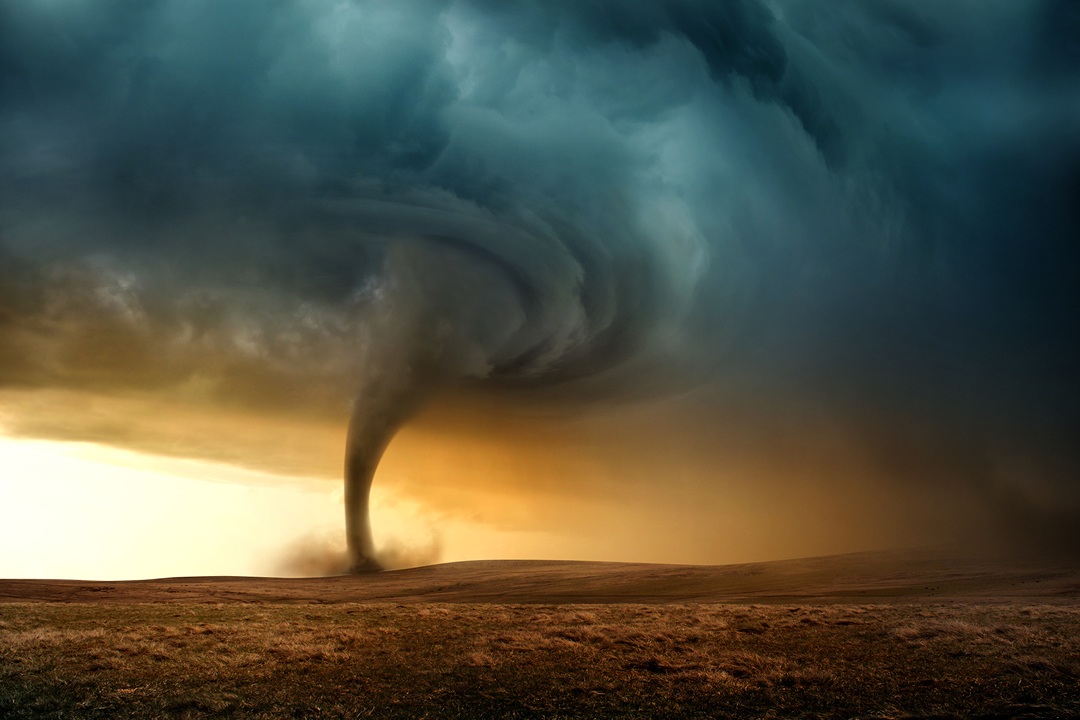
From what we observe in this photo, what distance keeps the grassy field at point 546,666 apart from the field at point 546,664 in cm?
8

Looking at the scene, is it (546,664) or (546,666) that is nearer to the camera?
(546,666)

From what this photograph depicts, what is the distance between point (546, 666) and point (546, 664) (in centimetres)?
26

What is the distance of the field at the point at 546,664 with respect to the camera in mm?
15070

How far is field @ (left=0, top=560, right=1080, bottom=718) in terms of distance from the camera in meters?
15.1

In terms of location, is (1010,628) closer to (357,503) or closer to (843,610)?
(843,610)

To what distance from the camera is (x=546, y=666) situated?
19344mm

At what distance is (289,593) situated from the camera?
52.3 metres

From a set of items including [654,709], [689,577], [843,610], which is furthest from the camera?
[689,577]

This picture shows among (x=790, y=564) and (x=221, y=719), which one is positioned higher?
(x=221, y=719)

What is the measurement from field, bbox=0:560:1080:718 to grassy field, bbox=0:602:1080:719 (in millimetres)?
80

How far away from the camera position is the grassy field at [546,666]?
49.4ft

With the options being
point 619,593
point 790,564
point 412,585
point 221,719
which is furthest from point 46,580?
point 790,564

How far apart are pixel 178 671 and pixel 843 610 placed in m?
29.3

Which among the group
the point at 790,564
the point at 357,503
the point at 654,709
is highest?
the point at 357,503
